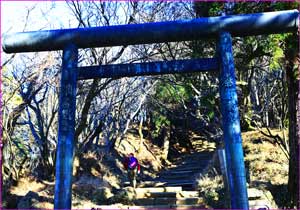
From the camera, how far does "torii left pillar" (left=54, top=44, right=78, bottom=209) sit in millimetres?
3793

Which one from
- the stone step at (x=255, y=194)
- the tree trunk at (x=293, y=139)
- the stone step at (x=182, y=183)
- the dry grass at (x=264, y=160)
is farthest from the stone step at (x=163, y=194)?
the tree trunk at (x=293, y=139)

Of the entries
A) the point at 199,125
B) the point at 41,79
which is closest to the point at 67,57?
the point at 41,79

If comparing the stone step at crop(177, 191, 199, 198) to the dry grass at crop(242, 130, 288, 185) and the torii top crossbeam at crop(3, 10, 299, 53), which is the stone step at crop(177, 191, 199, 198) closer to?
the dry grass at crop(242, 130, 288, 185)

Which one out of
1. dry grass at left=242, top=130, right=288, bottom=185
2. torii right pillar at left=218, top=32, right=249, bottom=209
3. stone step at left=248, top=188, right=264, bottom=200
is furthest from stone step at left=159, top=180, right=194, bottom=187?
torii right pillar at left=218, top=32, right=249, bottom=209

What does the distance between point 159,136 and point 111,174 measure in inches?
261

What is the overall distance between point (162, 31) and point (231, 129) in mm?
1359

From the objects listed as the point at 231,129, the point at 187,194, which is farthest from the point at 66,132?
the point at 187,194

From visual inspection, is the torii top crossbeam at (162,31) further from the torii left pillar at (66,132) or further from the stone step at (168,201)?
the stone step at (168,201)

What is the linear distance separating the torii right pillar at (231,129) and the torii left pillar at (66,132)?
1.70 metres

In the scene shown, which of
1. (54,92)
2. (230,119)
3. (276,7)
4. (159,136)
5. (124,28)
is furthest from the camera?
(159,136)

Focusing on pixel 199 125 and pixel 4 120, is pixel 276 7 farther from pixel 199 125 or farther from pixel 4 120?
pixel 199 125

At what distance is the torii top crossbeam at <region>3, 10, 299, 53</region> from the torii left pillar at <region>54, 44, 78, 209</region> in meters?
0.19

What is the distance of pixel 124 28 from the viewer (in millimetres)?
4180

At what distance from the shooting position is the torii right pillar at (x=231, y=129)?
12.0 ft
